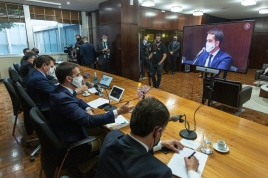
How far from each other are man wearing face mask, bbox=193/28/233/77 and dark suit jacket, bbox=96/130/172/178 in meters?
1.97

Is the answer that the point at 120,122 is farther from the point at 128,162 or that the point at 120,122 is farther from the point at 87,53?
the point at 87,53

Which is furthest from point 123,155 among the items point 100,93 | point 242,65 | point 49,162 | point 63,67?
point 242,65

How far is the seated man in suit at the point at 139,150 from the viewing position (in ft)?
2.36

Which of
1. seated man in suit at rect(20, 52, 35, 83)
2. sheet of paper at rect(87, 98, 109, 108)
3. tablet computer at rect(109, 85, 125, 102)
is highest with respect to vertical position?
seated man in suit at rect(20, 52, 35, 83)

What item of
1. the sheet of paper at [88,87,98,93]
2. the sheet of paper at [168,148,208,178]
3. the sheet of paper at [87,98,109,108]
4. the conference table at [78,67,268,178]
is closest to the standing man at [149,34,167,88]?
the sheet of paper at [88,87,98,93]

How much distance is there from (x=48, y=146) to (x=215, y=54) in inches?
89.0

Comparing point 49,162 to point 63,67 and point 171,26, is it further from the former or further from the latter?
point 171,26

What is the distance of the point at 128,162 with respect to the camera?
0.74m

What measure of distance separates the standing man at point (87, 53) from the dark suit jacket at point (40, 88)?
10.9ft

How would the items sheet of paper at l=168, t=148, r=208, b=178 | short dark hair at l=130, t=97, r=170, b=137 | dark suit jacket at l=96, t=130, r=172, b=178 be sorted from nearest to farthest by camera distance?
dark suit jacket at l=96, t=130, r=172, b=178, short dark hair at l=130, t=97, r=170, b=137, sheet of paper at l=168, t=148, r=208, b=178

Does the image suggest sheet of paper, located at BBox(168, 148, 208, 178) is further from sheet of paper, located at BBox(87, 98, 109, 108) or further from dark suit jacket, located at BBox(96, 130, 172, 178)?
sheet of paper, located at BBox(87, 98, 109, 108)

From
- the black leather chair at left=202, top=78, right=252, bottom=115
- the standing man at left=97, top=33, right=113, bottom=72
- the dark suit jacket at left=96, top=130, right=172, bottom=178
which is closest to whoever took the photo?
the dark suit jacket at left=96, top=130, right=172, bottom=178

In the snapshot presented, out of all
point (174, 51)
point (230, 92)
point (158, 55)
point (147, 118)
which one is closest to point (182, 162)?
point (147, 118)

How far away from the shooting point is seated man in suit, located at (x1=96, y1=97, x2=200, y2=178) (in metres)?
0.72
